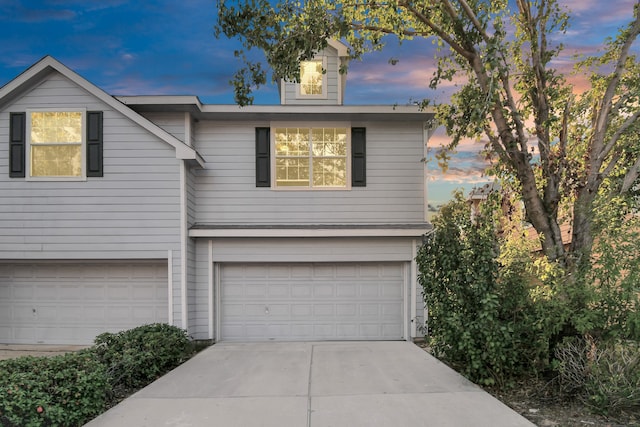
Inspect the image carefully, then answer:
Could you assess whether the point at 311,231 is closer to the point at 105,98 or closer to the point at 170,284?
the point at 170,284

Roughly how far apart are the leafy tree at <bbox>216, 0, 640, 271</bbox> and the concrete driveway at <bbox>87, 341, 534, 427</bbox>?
2.77 meters

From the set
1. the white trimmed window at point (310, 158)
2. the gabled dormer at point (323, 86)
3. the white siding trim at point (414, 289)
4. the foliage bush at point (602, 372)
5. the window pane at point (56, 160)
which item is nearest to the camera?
the foliage bush at point (602, 372)

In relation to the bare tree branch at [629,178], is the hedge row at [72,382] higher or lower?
lower

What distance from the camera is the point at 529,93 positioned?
25.4ft

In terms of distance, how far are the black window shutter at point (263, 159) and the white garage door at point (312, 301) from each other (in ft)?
6.93

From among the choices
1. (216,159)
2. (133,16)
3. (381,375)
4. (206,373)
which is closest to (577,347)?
(381,375)

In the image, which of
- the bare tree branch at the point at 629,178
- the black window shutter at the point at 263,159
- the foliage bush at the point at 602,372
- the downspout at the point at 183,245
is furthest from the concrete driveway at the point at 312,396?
the black window shutter at the point at 263,159

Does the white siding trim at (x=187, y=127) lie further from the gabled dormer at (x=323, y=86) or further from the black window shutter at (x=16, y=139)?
the black window shutter at (x=16, y=139)

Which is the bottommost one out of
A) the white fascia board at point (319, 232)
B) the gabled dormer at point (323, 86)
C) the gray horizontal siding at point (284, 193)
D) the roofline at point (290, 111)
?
the white fascia board at point (319, 232)

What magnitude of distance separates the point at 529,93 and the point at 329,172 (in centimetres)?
479

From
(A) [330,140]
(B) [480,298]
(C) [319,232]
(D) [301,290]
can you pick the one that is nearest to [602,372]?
(B) [480,298]

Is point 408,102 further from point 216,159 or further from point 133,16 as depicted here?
point 133,16

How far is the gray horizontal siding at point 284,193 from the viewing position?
10500 mm

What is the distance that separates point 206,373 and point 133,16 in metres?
11.2
